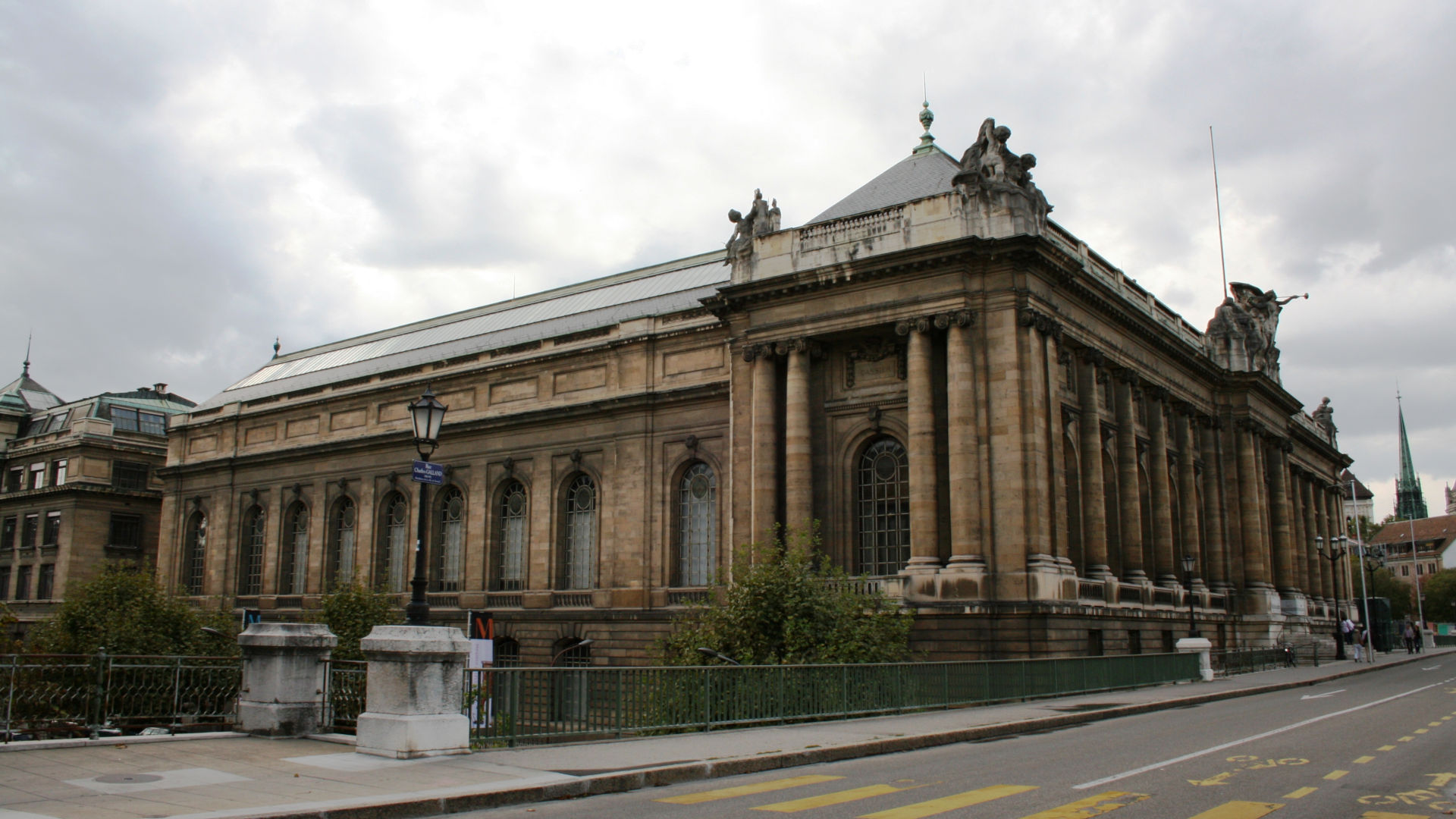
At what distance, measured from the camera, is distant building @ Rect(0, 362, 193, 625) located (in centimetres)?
6600

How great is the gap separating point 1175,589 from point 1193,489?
6644 millimetres

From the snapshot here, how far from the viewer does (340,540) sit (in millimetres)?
54094

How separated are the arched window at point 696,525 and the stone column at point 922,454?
32.8 ft

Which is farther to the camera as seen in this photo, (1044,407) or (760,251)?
(760,251)

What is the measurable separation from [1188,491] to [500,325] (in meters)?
33.2

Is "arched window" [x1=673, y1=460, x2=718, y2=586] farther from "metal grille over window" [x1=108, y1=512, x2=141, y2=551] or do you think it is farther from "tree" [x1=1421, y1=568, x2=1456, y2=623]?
"tree" [x1=1421, y1=568, x2=1456, y2=623]

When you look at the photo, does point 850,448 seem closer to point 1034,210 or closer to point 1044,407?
point 1044,407

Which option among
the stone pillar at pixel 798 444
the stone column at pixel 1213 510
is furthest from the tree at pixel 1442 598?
the stone pillar at pixel 798 444

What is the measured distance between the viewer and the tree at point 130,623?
3925 centimetres

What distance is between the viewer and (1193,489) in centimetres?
4581

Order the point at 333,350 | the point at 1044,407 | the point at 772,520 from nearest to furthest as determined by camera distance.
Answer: the point at 1044,407
the point at 772,520
the point at 333,350

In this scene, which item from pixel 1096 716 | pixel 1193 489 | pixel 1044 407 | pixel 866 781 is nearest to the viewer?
pixel 866 781

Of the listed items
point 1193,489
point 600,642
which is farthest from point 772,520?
point 1193,489

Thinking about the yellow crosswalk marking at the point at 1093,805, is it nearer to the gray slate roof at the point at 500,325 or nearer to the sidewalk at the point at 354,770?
the sidewalk at the point at 354,770
